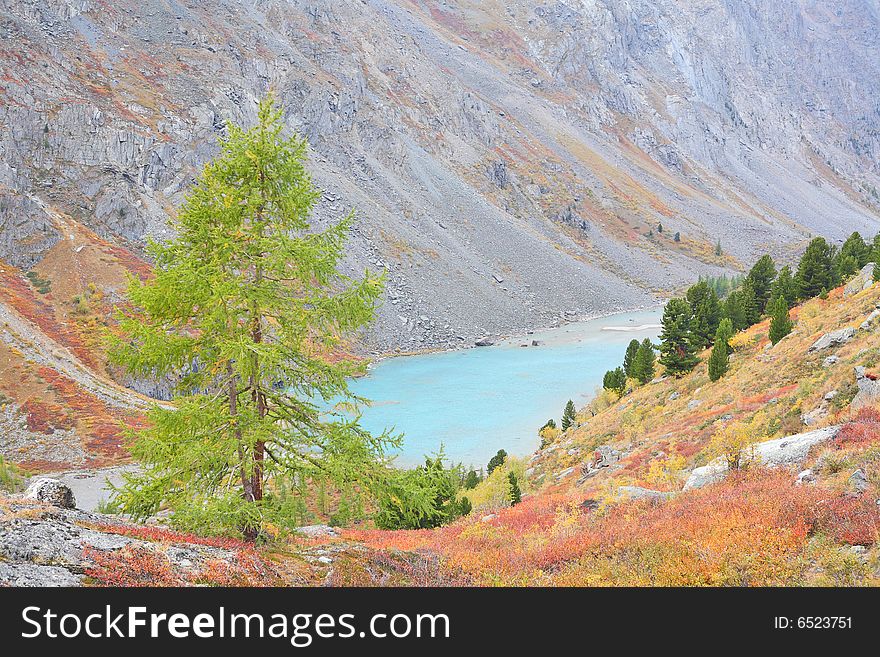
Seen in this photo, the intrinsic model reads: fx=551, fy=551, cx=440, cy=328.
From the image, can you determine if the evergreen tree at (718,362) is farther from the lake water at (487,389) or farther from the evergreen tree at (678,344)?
the lake water at (487,389)

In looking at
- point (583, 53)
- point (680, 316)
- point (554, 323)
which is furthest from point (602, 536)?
point (583, 53)

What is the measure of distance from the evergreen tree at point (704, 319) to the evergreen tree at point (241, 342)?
27.5 metres

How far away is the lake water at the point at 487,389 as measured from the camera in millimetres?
42469

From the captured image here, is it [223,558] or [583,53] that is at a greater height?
[583,53]

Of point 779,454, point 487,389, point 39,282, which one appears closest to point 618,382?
point 487,389

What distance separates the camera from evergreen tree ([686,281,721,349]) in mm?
32156

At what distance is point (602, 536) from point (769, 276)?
35462mm

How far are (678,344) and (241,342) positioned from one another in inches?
1144

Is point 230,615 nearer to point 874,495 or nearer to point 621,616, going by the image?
point 621,616

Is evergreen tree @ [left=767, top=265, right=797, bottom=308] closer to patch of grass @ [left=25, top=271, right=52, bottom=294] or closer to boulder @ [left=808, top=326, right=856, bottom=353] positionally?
boulder @ [left=808, top=326, right=856, bottom=353]

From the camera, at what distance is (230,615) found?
484 cm

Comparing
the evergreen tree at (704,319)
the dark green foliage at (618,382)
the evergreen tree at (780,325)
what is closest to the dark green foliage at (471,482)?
the dark green foliage at (618,382)

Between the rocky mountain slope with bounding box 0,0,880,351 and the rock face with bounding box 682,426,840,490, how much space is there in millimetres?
62471

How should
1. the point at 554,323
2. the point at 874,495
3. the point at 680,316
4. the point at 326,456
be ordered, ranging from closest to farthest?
1. the point at 874,495
2. the point at 326,456
3. the point at 680,316
4. the point at 554,323
